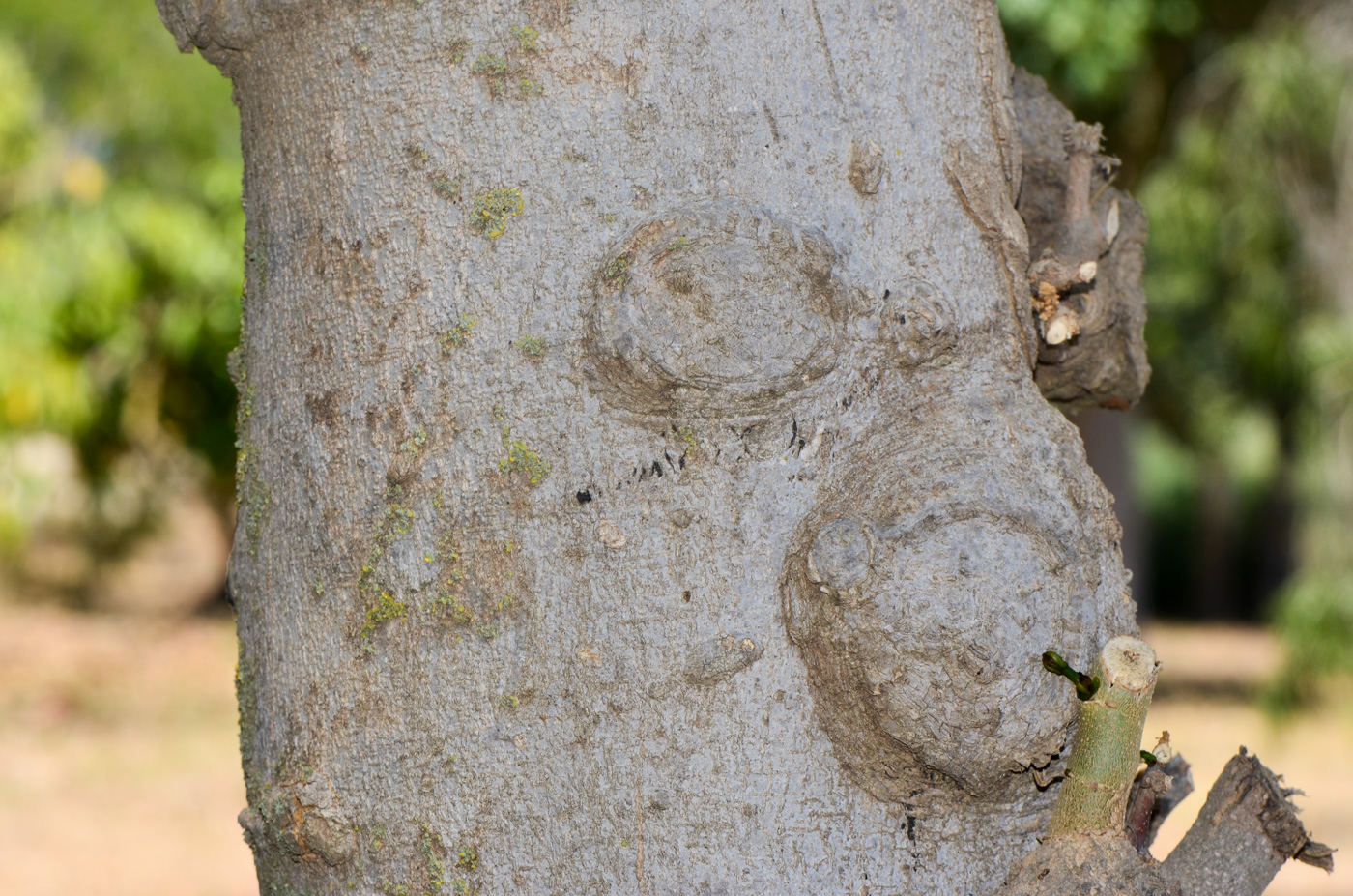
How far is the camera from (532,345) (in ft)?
2.75

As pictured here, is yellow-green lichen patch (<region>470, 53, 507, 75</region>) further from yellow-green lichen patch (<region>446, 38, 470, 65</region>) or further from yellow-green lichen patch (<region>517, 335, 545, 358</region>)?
yellow-green lichen patch (<region>517, 335, 545, 358</region>)

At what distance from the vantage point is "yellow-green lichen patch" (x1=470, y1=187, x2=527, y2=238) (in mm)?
851

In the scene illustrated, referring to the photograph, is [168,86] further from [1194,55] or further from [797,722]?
[797,722]

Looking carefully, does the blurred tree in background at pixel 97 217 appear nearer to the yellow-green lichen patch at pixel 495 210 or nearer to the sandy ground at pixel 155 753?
the sandy ground at pixel 155 753

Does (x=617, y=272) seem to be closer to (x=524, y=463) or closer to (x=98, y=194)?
(x=524, y=463)

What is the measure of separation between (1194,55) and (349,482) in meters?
7.47

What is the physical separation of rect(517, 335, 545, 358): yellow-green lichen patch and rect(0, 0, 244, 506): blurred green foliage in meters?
6.50

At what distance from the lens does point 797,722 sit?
82cm

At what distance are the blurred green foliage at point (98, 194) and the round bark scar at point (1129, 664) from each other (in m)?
6.69

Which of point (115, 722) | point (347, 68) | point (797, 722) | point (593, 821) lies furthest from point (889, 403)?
Result: point (115, 722)

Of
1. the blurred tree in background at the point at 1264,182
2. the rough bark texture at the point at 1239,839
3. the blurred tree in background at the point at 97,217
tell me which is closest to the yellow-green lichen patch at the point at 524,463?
the rough bark texture at the point at 1239,839

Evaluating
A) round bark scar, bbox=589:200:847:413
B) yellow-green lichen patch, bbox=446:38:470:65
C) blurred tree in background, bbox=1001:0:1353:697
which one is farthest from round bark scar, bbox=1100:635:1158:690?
blurred tree in background, bbox=1001:0:1353:697

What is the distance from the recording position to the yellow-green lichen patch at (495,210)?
85 cm

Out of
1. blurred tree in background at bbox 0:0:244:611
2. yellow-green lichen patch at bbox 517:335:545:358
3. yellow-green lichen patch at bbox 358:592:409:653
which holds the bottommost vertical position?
yellow-green lichen patch at bbox 358:592:409:653
